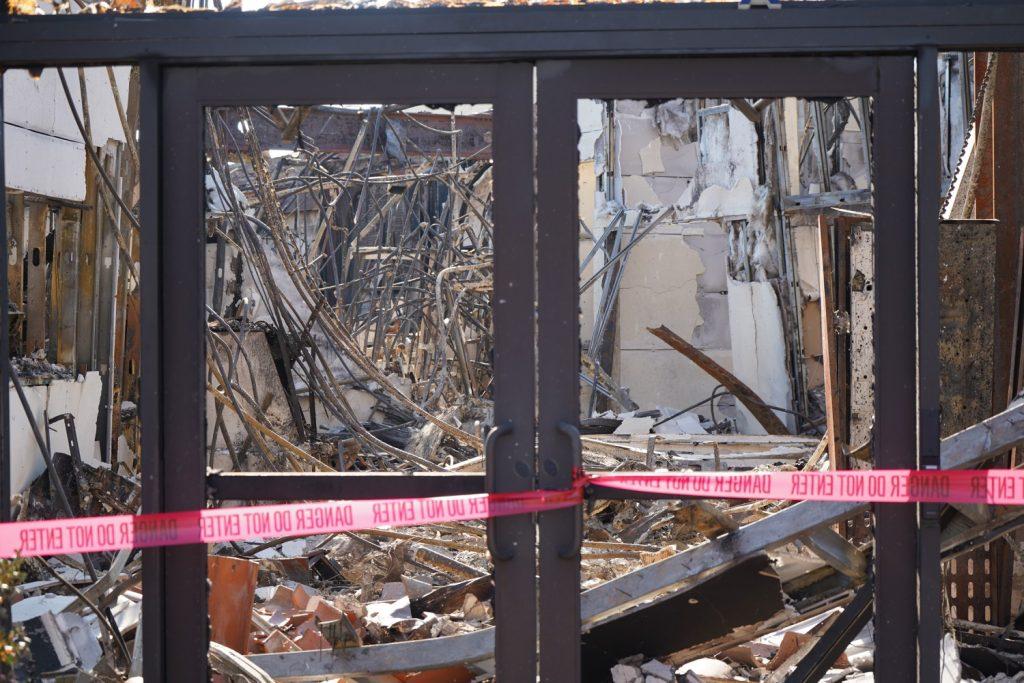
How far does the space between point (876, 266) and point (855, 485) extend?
0.58 metres

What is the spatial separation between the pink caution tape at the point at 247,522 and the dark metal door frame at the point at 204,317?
0.19 ft

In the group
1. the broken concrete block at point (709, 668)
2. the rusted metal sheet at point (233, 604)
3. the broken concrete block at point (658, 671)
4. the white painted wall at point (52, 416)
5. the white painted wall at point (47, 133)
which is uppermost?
the white painted wall at point (47, 133)

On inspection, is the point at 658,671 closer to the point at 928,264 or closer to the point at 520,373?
the point at 520,373

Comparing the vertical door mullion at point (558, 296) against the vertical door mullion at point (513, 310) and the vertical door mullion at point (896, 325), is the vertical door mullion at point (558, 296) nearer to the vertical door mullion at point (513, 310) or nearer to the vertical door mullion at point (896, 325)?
the vertical door mullion at point (513, 310)

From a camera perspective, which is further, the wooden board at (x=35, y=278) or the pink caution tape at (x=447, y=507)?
the wooden board at (x=35, y=278)

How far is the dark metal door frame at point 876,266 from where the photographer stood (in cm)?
267

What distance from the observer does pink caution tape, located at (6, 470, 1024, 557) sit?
266cm

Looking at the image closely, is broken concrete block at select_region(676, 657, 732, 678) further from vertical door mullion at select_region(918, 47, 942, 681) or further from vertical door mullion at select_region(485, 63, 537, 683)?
vertical door mullion at select_region(485, 63, 537, 683)

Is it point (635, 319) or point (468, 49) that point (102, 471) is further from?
point (635, 319)

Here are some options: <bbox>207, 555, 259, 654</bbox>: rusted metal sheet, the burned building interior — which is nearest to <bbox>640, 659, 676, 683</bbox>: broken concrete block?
the burned building interior

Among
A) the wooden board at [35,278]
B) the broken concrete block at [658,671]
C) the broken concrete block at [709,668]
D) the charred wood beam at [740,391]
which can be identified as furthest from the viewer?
the charred wood beam at [740,391]

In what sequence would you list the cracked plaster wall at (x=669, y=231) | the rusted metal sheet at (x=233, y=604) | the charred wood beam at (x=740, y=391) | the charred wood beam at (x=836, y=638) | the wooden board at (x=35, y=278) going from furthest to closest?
the cracked plaster wall at (x=669, y=231) → the charred wood beam at (x=740, y=391) → the wooden board at (x=35, y=278) → the rusted metal sheet at (x=233, y=604) → the charred wood beam at (x=836, y=638)

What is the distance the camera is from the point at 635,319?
50.7 feet

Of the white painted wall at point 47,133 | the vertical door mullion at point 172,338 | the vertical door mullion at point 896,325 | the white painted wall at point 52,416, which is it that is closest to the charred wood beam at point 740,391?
the white painted wall at point 52,416
